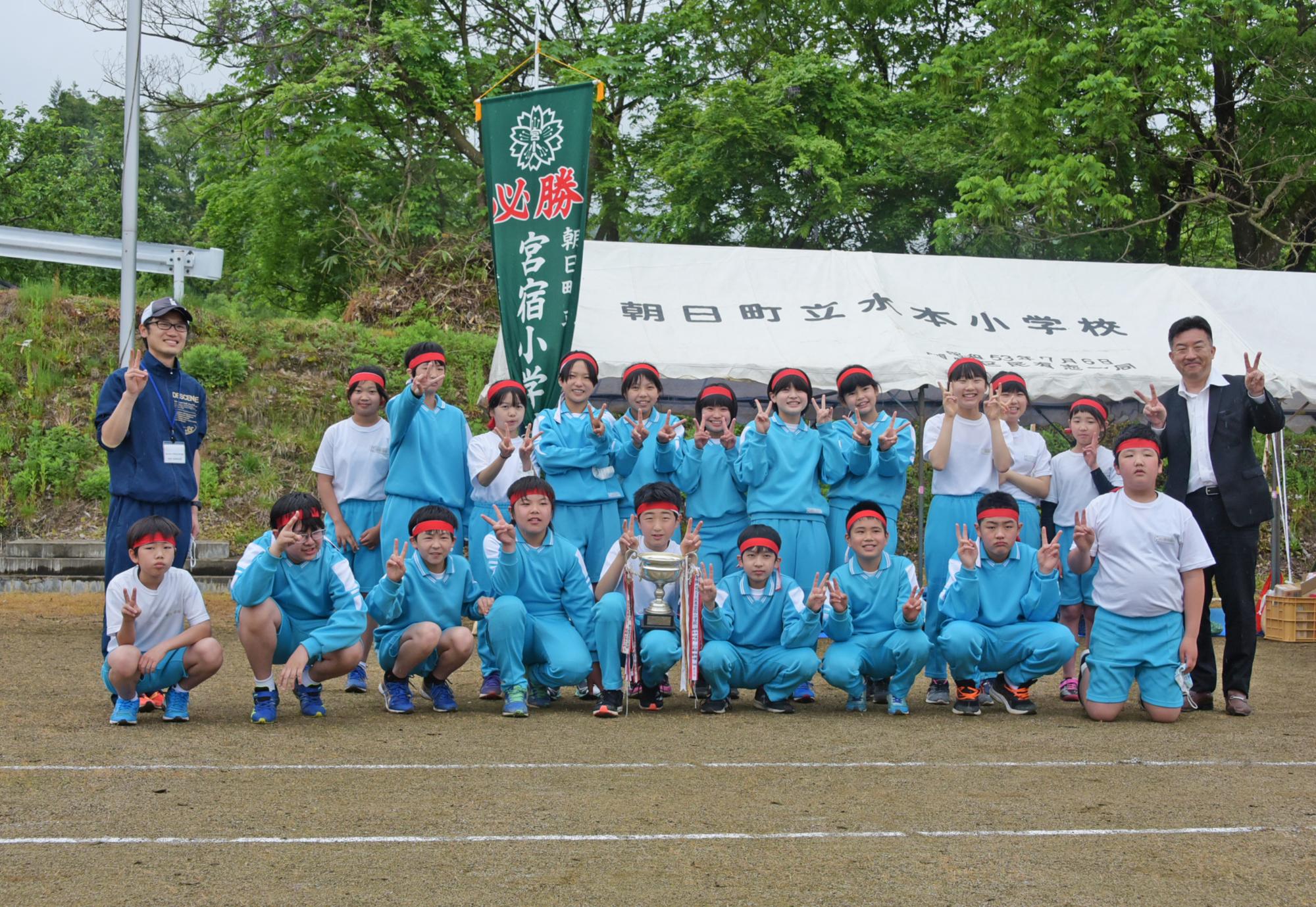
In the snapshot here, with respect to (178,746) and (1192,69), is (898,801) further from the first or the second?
(1192,69)

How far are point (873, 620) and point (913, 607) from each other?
296 millimetres

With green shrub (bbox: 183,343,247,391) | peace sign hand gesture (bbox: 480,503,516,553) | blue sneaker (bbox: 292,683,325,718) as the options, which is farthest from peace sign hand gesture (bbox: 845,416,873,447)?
green shrub (bbox: 183,343,247,391)

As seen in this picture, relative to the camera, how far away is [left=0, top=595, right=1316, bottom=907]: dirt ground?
3.29 metres

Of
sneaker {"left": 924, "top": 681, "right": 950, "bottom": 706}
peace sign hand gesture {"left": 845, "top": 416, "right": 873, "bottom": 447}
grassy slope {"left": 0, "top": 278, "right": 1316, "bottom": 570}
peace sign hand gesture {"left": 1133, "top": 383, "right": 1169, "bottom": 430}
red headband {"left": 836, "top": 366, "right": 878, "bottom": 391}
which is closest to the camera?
peace sign hand gesture {"left": 1133, "top": 383, "right": 1169, "bottom": 430}

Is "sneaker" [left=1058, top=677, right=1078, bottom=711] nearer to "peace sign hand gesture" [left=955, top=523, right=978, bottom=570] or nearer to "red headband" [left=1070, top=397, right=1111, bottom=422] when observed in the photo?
"peace sign hand gesture" [left=955, top=523, right=978, bottom=570]

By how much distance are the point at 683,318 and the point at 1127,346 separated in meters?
3.47

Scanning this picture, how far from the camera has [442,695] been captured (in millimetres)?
6219

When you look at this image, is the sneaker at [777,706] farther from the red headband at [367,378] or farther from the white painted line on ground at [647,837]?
the red headband at [367,378]

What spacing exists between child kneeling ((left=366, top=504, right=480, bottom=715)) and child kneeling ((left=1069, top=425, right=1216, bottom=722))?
312 centimetres

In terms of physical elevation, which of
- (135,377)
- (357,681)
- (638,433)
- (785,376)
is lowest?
(357,681)

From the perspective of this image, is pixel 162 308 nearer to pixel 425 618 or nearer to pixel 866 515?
pixel 425 618

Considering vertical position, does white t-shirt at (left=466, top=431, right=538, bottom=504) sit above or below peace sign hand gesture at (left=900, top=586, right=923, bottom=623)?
above

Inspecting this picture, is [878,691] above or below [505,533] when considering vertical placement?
below

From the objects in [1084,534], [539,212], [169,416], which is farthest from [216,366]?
[1084,534]
